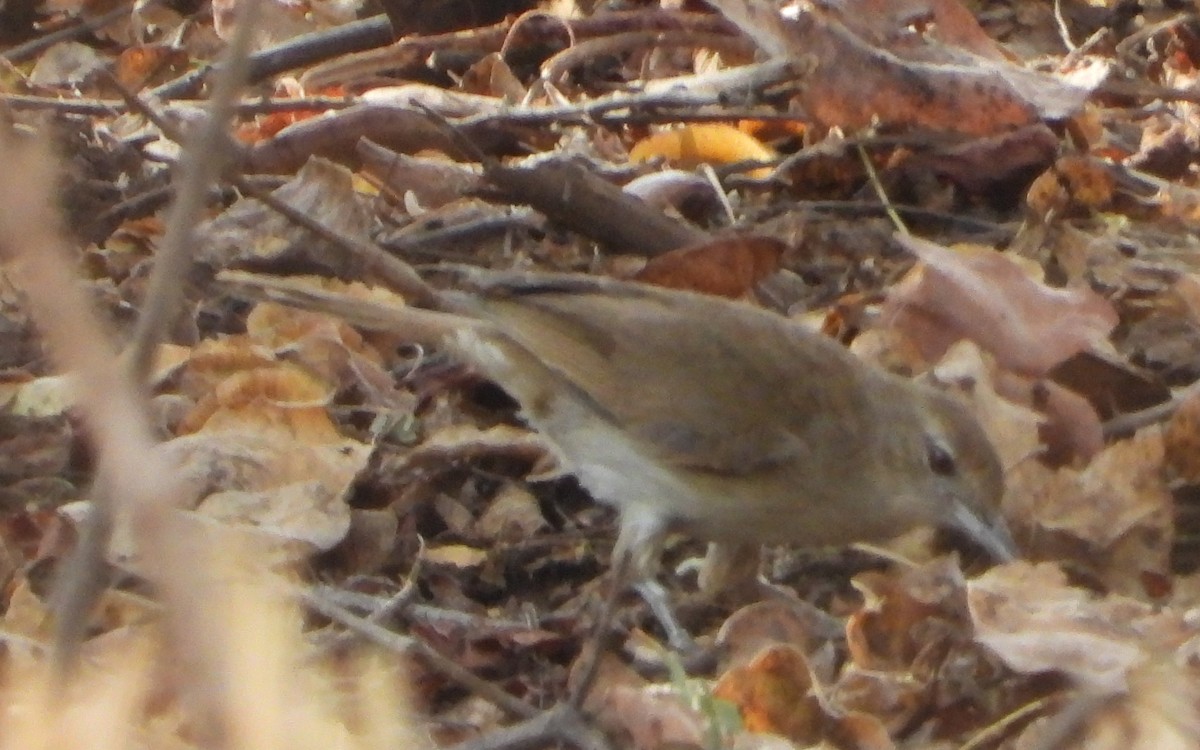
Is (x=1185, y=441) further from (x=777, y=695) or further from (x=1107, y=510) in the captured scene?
(x=777, y=695)

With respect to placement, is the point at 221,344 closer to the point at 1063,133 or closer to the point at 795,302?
the point at 795,302

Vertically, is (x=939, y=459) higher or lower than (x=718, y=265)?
lower

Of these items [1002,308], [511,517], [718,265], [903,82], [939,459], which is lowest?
[939,459]

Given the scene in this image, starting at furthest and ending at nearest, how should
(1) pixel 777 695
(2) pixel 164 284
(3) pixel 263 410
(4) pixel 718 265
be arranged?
(4) pixel 718 265
(3) pixel 263 410
(1) pixel 777 695
(2) pixel 164 284

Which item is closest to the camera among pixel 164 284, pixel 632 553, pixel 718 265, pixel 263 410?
pixel 164 284

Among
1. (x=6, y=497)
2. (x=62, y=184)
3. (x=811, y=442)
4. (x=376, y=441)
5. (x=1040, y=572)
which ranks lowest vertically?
(x=1040, y=572)

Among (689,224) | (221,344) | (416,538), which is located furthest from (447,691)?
(689,224)

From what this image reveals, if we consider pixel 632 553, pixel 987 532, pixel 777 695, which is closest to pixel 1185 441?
pixel 987 532
